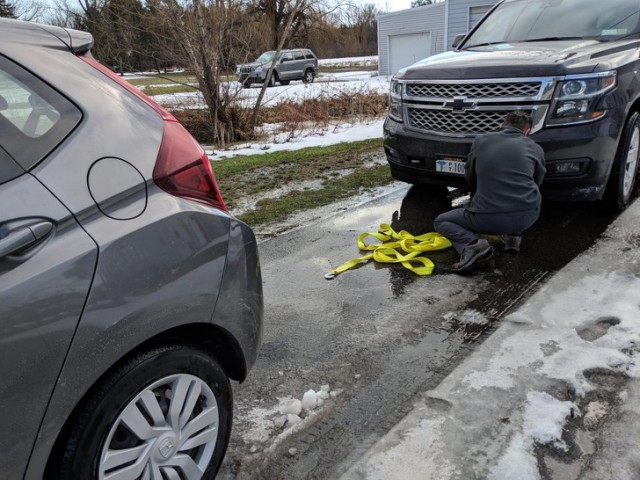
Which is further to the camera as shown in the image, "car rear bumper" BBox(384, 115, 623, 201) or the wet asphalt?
"car rear bumper" BBox(384, 115, 623, 201)

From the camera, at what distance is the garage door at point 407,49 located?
2945 cm

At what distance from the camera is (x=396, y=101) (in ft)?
17.7

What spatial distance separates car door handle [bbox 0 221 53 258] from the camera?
1.47 m

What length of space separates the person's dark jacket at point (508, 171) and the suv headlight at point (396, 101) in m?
1.39

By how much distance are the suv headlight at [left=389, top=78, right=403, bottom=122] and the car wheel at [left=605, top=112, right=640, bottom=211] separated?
6.50ft

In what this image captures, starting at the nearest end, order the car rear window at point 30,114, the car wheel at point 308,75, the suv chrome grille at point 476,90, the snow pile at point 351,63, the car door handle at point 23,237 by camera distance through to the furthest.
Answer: the car door handle at point 23,237 → the car rear window at point 30,114 → the suv chrome grille at point 476,90 → the car wheel at point 308,75 → the snow pile at point 351,63

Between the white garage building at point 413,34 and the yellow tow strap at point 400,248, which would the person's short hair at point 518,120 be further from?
the white garage building at point 413,34

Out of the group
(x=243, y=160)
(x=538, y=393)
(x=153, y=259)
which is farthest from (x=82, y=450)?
(x=243, y=160)

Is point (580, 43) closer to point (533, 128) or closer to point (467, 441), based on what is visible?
point (533, 128)

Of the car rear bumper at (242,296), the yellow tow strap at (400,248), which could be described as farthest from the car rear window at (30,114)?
the yellow tow strap at (400,248)

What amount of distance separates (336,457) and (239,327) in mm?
737

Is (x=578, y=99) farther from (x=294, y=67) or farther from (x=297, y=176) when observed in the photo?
(x=294, y=67)

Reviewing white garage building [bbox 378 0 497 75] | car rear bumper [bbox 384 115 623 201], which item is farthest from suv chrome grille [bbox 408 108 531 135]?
white garage building [bbox 378 0 497 75]

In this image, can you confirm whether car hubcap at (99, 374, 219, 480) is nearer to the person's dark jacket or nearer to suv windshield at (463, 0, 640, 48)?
the person's dark jacket
